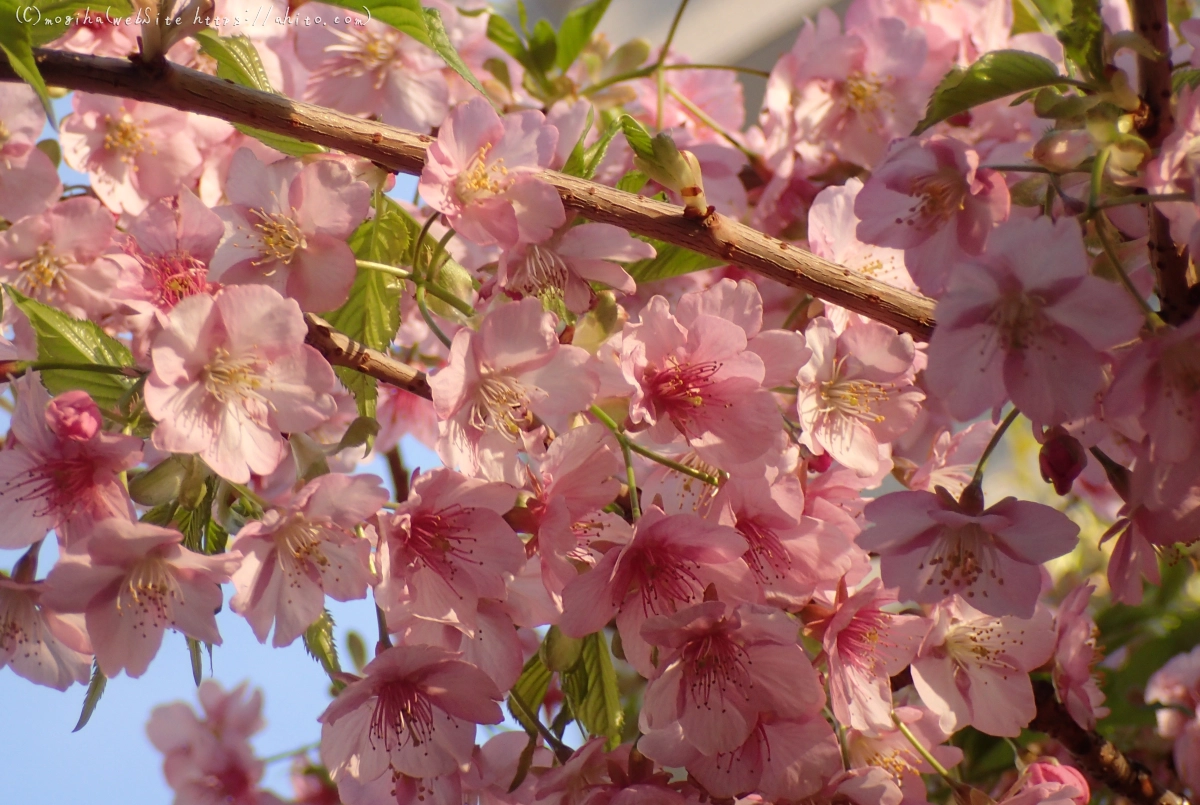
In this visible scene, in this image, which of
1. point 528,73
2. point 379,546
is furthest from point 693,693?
point 528,73

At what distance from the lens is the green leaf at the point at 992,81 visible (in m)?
0.54

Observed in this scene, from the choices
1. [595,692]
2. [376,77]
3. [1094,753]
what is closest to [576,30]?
[376,77]

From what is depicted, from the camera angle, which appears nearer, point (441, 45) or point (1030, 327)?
point (1030, 327)

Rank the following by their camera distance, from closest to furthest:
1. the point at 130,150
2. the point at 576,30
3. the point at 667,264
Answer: the point at 667,264
the point at 130,150
the point at 576,30

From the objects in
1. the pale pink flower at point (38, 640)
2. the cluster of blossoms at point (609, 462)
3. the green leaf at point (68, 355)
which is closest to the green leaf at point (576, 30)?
the cluster of blossoms at point (609, 462)

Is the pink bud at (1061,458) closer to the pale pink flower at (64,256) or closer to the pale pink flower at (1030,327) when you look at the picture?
the pale pink flower at (1030,327)

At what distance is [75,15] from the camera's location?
0.60m

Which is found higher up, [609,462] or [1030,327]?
[1030,327]

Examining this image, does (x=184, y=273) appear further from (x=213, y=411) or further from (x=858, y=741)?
(x=858, y=741)

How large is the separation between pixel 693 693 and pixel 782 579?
0.29 feet

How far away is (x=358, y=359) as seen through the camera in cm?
58

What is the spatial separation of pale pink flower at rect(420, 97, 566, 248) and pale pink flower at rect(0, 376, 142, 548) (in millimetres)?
215

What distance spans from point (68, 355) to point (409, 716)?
0.97ft

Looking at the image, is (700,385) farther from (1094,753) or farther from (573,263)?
(1094,753)
